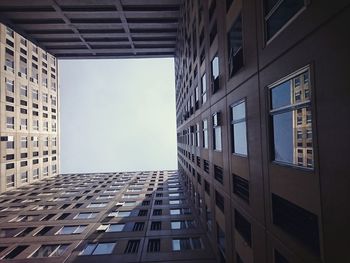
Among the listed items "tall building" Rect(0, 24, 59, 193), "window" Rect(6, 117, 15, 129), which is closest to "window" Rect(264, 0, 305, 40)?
"tall building" Rect(0, 24, 59, 193)

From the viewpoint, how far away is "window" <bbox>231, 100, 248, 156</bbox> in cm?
1068

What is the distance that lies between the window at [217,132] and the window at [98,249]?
1152cm

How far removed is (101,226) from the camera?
2388 centimetres

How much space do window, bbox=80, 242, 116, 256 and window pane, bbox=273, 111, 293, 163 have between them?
1613 cm

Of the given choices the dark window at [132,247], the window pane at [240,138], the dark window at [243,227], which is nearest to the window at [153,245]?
the dark window at [132,247]

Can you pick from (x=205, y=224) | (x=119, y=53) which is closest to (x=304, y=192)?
(x=205, y=224)

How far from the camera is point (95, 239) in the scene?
20.9 m

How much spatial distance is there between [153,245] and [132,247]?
1696 mm

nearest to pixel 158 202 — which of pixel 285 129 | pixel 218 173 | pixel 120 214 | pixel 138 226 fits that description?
pixel 120 214

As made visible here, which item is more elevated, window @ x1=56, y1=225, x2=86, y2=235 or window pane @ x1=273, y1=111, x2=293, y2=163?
window pane @ x1=273, y1=111, x2=293, y2=163

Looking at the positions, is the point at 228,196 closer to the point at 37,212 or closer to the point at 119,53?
the point at 37,212

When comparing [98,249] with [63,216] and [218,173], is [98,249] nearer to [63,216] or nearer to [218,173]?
[63,216]

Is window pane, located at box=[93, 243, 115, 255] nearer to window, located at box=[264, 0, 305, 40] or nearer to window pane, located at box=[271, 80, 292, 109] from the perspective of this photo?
window pane, located at box=[271, 80, 292, 109]

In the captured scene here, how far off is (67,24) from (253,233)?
4533 cm
